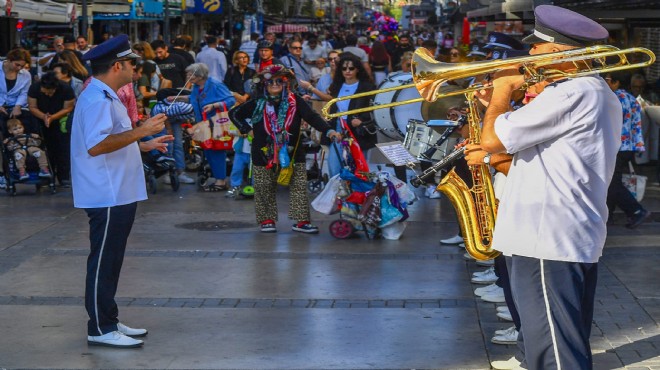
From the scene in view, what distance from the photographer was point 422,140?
10125mm

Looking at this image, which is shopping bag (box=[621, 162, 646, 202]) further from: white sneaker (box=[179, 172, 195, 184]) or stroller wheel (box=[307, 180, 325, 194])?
white sneaker (box=[179, 172, 195, 184])

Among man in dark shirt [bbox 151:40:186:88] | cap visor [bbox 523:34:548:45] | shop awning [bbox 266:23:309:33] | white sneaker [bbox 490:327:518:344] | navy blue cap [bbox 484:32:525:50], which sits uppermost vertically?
cap visor [bbox 523:34:548:45]

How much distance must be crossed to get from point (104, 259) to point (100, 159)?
562 millimetres

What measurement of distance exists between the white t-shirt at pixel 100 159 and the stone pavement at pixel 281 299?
35.2 inches

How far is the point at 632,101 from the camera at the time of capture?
11.5m

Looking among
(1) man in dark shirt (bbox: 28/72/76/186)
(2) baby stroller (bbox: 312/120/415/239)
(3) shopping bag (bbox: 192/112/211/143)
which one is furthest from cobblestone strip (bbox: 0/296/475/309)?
(1) man in dark shirt (bbox: 28/72/76/186)

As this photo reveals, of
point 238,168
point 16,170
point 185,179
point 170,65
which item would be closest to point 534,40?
point 238,168

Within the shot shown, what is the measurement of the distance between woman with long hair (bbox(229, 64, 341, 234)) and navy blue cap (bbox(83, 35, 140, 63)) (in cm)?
398

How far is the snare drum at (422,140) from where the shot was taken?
1005 centimetres

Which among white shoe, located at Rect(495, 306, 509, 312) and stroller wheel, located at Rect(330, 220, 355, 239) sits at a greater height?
white shoe, located at Rect(495, 306, 509, 312)

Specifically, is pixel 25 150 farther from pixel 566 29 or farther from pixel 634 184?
pixel 566 29

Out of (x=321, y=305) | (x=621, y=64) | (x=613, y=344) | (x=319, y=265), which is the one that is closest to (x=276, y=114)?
(x=319, y=265)

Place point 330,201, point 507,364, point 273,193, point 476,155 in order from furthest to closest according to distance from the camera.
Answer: point 273,193 → point 330,201 → point 507,364 → point 476,155

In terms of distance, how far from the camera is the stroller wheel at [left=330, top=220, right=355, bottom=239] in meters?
10.5
